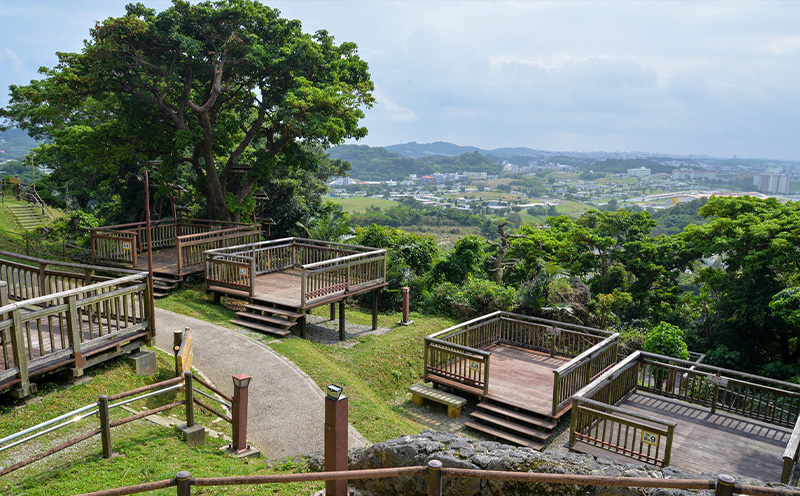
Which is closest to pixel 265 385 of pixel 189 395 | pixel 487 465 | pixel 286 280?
pixel 189 395

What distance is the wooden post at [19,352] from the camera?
6.98 meters

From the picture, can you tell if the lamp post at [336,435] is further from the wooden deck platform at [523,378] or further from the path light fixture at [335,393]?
the wooden deck platform at [523,378]

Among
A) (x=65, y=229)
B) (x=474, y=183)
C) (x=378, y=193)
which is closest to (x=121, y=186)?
(x=65, y=229)

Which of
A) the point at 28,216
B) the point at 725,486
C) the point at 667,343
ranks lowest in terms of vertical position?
the point at 667,343

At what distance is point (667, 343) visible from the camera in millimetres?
14695

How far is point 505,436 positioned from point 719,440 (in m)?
4.13

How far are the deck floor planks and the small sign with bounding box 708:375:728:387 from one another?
2.37ft

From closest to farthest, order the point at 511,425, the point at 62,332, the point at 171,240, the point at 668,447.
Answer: the point at 62,332
the point at 668,447
the point at 511,425
the point at 171,240

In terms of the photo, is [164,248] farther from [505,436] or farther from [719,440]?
[719,440]

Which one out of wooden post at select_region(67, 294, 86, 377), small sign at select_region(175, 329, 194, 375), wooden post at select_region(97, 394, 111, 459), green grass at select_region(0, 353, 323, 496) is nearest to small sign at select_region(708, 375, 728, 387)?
green grass at select_region(0, 353, 323, 496)

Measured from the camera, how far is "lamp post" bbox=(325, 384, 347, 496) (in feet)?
16.6

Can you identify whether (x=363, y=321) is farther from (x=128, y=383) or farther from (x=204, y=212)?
(x=204, y=212)

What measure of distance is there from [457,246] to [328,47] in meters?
10.2

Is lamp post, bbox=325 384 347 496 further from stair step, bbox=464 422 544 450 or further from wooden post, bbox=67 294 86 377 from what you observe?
stair step, bbox=464 422 544 450
